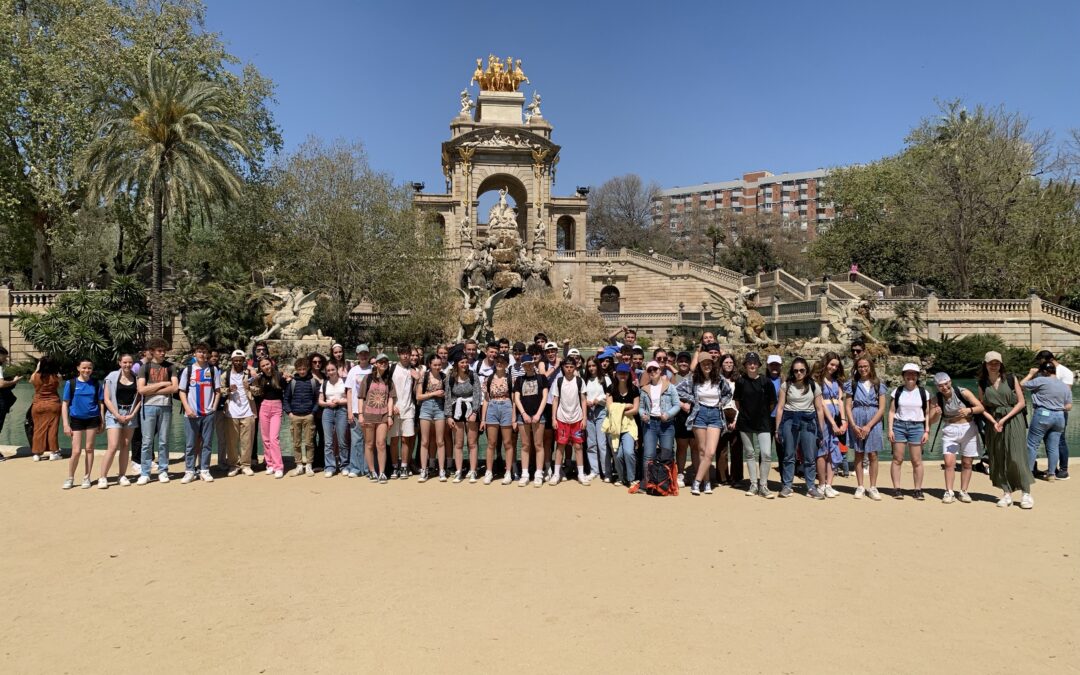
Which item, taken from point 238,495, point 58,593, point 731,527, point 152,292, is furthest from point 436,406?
point 152,292

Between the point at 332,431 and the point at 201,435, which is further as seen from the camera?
the point at 332,431

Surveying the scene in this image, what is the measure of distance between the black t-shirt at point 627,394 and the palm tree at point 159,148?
1966 cm

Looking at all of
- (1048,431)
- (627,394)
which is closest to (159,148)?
(627,394)

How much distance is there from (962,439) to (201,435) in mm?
8062

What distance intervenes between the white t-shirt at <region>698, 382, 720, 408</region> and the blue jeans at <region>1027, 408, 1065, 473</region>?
11.8 feet

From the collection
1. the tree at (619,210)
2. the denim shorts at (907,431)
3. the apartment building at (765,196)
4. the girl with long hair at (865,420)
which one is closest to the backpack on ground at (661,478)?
the girl with long hair at (865,420)

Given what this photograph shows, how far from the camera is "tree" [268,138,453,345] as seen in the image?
29797 millimetres

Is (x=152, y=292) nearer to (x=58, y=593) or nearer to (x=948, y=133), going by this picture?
(x=58, y=593)

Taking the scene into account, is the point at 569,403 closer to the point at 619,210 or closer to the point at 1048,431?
the point at 1048,431

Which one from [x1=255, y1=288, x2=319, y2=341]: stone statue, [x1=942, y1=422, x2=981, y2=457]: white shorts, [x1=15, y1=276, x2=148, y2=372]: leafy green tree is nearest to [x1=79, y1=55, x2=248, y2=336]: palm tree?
[x1=15, y1=276, x2=148, y2=372]: leafy green tree

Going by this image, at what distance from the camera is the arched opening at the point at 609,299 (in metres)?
49.0

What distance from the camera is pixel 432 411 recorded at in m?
8.08

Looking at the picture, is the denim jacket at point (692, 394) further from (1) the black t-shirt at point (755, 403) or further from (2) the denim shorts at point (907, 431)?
(2) the denim shorts at point (907, 431)

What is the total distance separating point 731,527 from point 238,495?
192 inches
